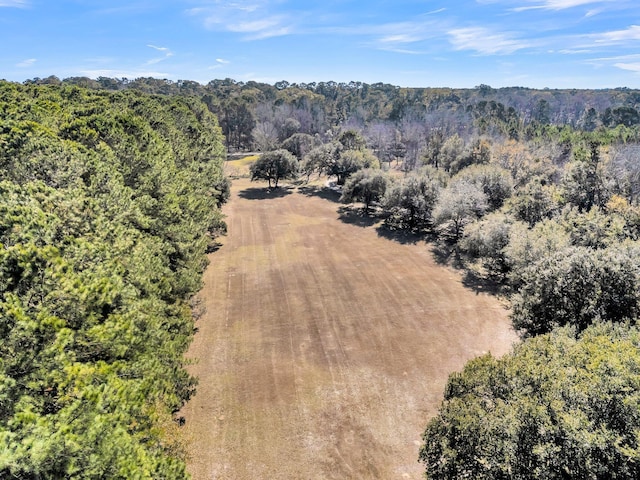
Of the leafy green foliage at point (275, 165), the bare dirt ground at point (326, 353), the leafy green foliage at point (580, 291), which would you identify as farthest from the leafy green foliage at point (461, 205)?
the leafy green foliage at point (275, 165)

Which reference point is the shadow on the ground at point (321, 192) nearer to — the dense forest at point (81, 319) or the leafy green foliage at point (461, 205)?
the leafy green foliage at point (461, 205)

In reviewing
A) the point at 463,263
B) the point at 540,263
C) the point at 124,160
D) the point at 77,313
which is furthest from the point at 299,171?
the point at 77,313

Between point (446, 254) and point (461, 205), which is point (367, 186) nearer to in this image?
point (461, 205)

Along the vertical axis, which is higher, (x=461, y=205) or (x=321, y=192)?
(x=461, y=205)

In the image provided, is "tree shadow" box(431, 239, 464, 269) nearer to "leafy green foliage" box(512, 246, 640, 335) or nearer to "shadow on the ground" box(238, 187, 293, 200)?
"leafy green foliage" box(512, 246, 640, 335)

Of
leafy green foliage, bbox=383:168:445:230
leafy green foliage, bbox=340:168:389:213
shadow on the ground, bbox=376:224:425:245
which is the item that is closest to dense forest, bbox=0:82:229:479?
shadow on the ground, bbox=376:224:425:245

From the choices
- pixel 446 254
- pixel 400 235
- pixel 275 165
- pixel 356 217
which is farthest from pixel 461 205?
pixel 275 165

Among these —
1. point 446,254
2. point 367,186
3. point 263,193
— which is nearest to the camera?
point 446,254
